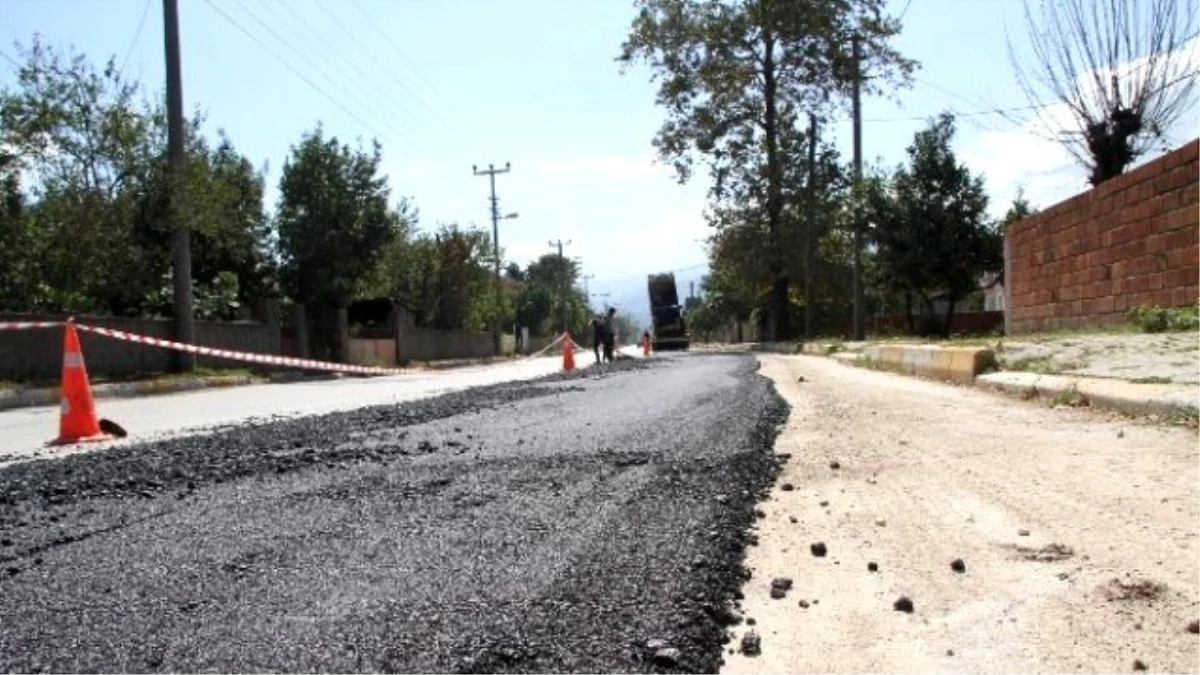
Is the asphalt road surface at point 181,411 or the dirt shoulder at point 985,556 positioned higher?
the dirt shoulder at point 985,556

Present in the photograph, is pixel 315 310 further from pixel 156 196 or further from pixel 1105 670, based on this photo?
pixel 1105 670

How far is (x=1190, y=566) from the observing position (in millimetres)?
2963

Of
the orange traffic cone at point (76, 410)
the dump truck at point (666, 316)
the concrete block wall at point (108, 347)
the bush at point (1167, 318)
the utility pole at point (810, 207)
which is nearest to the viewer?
the orange traffic cone at point (76, 410)

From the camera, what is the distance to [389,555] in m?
3.31

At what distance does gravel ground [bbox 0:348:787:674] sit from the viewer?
7.96 ft

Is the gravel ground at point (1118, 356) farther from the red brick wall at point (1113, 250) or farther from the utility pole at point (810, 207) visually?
the utility pole at point (810, 207)

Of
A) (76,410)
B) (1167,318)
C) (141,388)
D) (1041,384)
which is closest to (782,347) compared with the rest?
(141,388)

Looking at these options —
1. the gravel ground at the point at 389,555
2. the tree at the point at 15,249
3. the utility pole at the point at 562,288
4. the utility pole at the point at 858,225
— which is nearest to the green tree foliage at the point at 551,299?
the utility pole at the point at 562,288

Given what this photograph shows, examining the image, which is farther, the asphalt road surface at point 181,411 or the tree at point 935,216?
the tree at point 935,216

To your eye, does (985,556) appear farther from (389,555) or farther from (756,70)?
(756,70)

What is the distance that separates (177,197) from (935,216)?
872 inches

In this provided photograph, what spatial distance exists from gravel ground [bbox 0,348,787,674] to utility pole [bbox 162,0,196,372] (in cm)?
1524

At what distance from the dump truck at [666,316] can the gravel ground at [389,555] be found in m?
48.2

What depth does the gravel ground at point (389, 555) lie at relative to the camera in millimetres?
2426
